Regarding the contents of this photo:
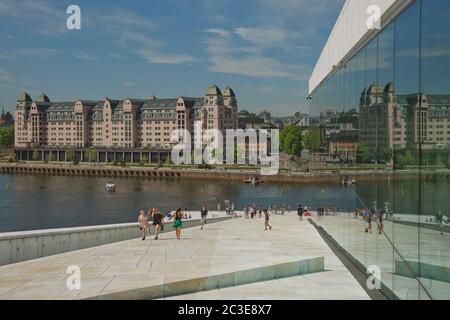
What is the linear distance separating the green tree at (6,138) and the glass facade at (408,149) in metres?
152

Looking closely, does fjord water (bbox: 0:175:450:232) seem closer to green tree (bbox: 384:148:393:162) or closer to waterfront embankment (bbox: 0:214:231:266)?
green tree (bbox: 384:148:393:162)

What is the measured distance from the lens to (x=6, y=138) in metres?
151

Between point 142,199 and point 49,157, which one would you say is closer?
point 142,199

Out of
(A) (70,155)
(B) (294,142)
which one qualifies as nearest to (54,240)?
(B) (294,142)

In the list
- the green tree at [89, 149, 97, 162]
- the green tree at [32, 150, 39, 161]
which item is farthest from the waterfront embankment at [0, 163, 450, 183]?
the green tree at [32, 150, 39, 161]

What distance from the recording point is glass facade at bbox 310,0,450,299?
6.36 meters

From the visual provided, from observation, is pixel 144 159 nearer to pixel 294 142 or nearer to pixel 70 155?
pixel 70 155

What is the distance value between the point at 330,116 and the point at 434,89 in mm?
9573

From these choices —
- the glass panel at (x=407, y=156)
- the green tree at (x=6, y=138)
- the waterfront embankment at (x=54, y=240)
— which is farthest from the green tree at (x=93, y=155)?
the glass panel at (x=407, y=156)

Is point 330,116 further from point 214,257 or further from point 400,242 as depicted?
point 400,242

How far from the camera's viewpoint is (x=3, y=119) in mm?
189875

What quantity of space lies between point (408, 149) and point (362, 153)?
12.2 ft
